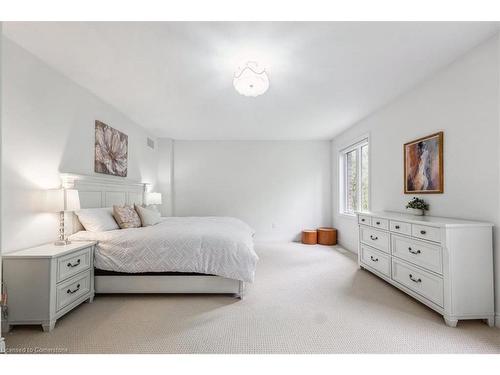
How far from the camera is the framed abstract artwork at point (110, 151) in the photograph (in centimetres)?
365

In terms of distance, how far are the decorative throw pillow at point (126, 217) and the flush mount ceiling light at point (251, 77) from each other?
7.26 feet

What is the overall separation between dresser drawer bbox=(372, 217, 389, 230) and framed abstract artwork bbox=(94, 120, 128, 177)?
149 inches

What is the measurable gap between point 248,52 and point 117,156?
9.28 ft

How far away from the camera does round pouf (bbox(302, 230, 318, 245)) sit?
19.2 feet

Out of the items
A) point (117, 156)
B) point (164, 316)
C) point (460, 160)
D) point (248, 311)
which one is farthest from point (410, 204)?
point (117, 156)

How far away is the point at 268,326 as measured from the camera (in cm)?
219

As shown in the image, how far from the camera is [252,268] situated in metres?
2.78

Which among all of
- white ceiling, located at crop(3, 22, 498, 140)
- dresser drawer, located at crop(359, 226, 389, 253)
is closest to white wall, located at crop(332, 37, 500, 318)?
white ceiling, located at crop(3, 22, 498, 140)

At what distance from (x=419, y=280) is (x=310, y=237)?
11.0ft

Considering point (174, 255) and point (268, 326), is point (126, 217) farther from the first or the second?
point (268, 326)

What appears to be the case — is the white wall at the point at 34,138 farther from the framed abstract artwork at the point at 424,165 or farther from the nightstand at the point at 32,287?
the framed abstract artwork at the point at 424,165

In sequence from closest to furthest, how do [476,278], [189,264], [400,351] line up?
[400,351] → [476,278] → [189,264]

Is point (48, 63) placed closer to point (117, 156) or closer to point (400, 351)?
point (117, 156)

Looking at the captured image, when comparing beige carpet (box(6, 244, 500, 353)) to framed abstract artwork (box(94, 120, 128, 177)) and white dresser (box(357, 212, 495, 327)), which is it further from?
framed abstract artwork (box(94, 120, 128, 177))
